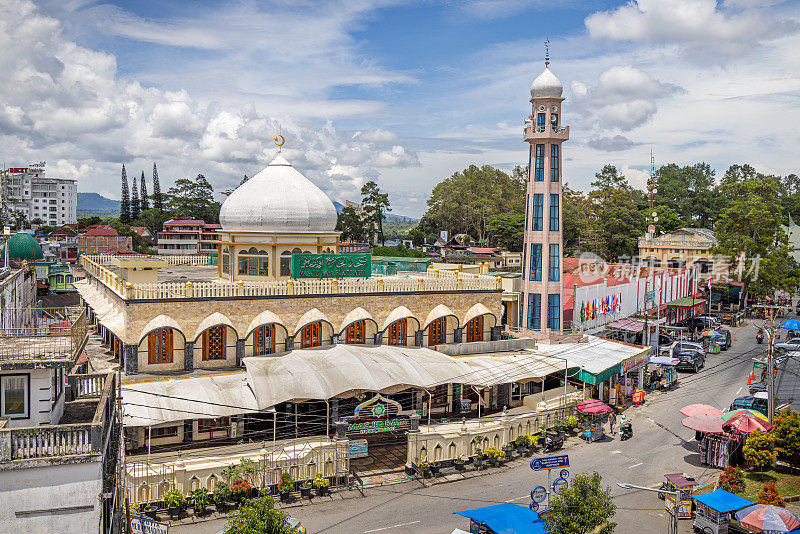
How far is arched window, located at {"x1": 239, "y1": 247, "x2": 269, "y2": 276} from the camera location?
30547mm

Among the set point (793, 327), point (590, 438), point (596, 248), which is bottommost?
point (590, 438)

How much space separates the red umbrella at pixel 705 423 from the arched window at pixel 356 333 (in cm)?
1355

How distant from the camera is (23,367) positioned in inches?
522

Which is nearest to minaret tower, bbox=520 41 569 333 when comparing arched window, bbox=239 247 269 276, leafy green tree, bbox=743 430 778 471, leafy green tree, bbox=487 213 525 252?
leafy green tree, bbox=743 430 778 471

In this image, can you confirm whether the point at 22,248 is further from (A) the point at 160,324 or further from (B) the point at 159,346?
(A) the point at 160,324

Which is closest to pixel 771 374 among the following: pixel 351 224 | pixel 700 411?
pixel 700 411

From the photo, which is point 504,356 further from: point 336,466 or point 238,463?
point 238,463

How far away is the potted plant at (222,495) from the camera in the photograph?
20031 mm

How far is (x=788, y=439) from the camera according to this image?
2444 cm

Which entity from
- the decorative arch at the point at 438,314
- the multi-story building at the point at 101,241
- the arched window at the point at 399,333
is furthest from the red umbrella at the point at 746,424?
the multi-story building at the point at 101,241

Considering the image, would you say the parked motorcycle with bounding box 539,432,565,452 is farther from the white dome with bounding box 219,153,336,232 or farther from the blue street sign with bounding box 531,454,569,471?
the white dome with bounding box 219,153,336,232

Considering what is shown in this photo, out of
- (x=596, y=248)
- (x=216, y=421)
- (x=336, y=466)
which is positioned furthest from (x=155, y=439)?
(x=596, y=248)

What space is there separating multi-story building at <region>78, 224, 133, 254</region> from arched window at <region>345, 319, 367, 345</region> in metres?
69.9

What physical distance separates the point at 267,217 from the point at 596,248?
61.4 m
